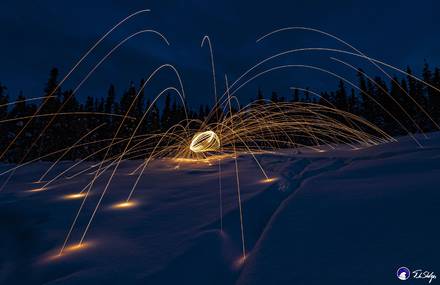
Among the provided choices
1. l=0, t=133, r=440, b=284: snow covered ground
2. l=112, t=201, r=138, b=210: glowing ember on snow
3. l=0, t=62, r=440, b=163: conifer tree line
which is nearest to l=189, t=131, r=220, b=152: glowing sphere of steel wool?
l=0, t=133, r=440, b=284: snow covered ground

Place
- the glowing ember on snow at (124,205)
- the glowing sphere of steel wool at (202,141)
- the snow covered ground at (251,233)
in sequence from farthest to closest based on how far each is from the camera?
the glowing sphere of steel wool at (202,141)
the glowing ember on snow at (124,205)
the snow covered ground at (251,233)

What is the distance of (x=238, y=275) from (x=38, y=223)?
280 centimetres

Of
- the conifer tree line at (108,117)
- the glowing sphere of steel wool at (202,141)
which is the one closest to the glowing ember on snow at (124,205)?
the glowing sphere of steel wool at (202,141)

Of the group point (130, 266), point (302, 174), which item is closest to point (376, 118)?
point (302, 174)

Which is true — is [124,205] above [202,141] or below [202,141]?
below

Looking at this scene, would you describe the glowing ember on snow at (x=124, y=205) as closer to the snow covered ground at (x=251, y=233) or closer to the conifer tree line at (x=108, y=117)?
the snow covered ground at (x=251, y=233)

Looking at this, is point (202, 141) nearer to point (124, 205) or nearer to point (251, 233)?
point (124, 205)

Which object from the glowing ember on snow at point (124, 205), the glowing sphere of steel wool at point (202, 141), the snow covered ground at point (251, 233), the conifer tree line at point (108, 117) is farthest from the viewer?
the conifer tree line at point (108, 117)

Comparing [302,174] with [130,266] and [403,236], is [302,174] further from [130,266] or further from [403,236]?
[130,266]

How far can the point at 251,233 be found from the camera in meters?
2.74

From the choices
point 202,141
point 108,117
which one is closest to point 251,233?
point 202,141

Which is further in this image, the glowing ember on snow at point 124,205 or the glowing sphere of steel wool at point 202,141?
the glowing sphere of steel wool at point 202,141

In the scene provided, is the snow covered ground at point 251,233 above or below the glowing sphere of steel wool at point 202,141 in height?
below

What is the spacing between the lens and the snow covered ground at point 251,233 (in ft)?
6.01
